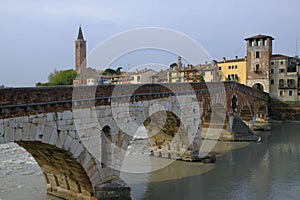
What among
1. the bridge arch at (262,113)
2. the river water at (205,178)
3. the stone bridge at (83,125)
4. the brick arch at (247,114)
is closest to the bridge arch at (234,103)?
the brick arch at (247,114)

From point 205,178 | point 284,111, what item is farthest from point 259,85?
point 205,178

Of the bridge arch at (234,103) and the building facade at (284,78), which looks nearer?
the bridge arch at (234,103)

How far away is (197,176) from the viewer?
594 inches

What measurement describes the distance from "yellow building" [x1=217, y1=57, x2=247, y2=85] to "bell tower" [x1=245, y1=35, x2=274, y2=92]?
Result: 1.31m

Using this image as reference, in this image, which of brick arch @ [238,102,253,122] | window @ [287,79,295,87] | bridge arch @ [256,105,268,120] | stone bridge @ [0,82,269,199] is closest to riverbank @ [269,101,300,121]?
bridge arch @ [256,105,268,120]

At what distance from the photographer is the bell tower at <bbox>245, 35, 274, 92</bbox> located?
39.9 m

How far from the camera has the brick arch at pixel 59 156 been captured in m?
7.70

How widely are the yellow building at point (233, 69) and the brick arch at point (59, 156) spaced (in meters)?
34.4

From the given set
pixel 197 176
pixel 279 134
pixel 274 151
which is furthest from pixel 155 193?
pixel 279 134

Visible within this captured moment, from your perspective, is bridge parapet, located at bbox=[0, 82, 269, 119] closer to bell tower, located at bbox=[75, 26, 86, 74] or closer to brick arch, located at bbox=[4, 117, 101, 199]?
brick arch, located at bbox=[4, 117, 101, 199]

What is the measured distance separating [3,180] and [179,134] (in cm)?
865

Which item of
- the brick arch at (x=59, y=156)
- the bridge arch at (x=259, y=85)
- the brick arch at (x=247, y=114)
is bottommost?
the brick arch at (x=59, y=156)

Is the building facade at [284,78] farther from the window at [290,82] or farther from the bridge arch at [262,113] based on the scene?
the bridge arch at [262,113]

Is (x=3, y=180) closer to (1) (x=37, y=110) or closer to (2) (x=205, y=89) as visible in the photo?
(1) (x=37, y=110)
